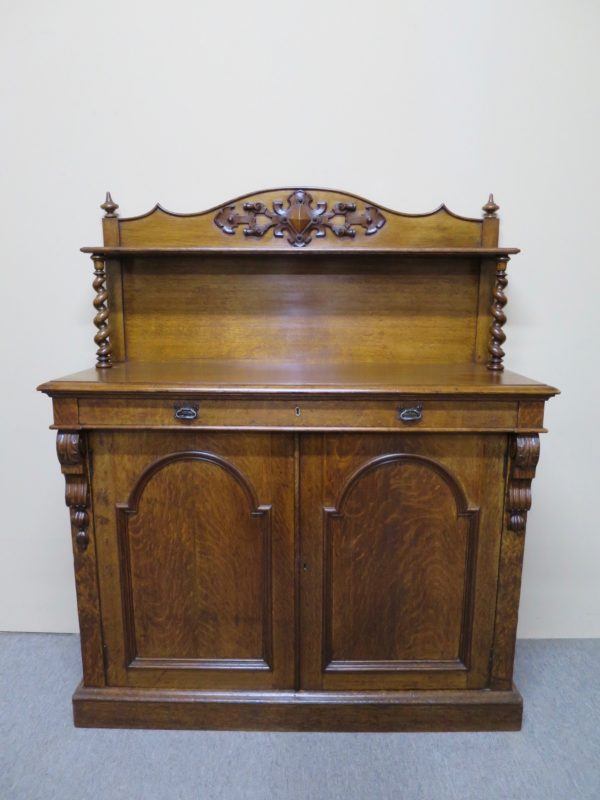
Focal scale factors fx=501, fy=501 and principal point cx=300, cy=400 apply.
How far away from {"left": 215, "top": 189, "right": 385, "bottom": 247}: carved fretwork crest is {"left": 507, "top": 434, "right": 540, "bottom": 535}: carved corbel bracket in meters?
0.82

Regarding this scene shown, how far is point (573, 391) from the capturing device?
5.95 feet

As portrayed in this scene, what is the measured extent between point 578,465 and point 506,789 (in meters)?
1.07

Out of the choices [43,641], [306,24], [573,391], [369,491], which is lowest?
[43,641]

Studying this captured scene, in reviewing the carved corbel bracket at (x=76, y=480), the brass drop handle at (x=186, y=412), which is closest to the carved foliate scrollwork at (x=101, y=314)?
the carved corbel bracket at (x=76, y=480)

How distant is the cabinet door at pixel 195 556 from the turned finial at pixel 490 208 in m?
1.00

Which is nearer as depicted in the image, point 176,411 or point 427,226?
point 176,411

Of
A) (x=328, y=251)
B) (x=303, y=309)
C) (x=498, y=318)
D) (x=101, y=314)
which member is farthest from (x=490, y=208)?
(x=101, y=314)

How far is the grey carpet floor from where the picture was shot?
4.34 feet

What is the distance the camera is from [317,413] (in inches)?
51.6

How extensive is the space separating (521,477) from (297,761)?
39.8 inches

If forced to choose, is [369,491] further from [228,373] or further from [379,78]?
[379,78]

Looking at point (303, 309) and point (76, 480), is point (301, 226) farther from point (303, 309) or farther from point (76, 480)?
point (76, 480)

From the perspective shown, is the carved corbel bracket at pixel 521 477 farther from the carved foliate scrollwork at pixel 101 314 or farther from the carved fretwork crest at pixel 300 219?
the carved foliate scrollwork at pixel 101 314

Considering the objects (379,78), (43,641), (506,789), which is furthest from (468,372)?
(43,641)
